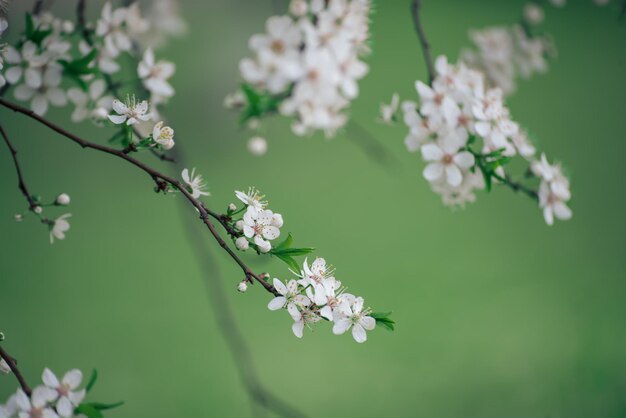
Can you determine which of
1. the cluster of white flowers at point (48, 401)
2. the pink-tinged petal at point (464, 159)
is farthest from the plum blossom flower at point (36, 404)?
the pink-tinged petal at point (464, 159)

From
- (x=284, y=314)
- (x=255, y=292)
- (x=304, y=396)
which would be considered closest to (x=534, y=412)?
(x=304, y=396)

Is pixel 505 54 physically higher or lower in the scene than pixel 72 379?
higher

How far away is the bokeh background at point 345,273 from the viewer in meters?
2.21

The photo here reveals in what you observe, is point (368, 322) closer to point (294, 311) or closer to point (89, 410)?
point (294, 311)

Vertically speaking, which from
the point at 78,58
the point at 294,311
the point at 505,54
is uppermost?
the point at 505,54

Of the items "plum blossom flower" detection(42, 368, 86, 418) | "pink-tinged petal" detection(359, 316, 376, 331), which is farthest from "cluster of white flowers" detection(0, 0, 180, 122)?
"pink-tinged petal" detection(359, 316, 376, 331)

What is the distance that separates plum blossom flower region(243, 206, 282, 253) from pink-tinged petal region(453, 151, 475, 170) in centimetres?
36

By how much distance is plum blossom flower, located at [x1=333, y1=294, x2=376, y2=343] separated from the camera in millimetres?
895

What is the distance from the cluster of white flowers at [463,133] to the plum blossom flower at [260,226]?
351 mm

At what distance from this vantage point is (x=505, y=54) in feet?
5.76

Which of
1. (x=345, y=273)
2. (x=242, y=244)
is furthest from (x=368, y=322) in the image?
(x=345, y=273)

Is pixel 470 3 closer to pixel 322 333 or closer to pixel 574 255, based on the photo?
pixel 574 255

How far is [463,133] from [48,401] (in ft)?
2.48

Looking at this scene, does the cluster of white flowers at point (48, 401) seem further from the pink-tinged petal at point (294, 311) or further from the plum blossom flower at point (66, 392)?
the pink-tinged petal at point (294, 311)
